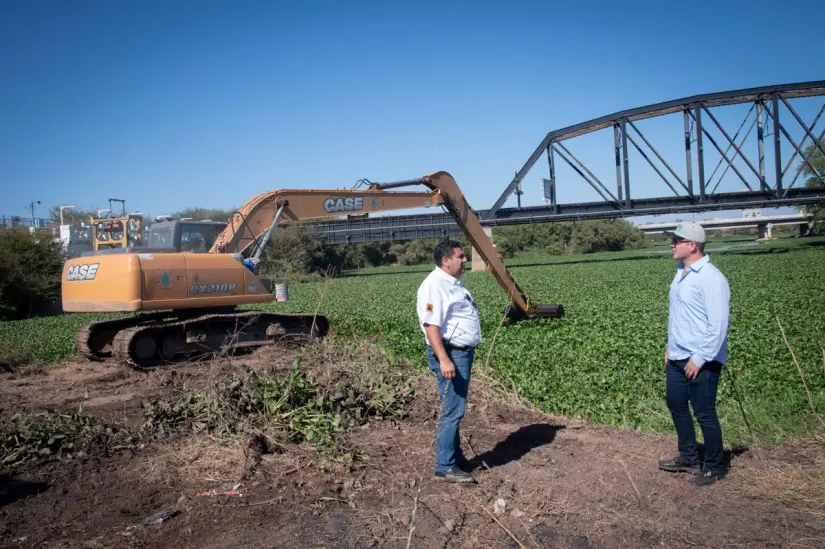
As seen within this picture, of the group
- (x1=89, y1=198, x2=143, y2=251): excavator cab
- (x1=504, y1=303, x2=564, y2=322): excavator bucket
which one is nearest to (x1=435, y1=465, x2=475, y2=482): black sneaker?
(x1=504, y1=303, x2=564, y2=322): excavator bucket

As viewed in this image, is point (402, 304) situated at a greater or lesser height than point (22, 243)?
lesser

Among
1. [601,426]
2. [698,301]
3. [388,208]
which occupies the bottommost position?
[601,426]

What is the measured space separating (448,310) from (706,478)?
7.51 ft

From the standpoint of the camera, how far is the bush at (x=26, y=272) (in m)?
24.0

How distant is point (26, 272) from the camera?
24.9 metres

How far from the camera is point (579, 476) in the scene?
16.3ft

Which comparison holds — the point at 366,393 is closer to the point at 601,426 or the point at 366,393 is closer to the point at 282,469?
the point at 282,469

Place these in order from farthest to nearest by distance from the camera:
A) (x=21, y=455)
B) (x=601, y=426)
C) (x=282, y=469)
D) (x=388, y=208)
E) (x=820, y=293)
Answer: (x=820, y=293)
(x=388, y=208)
(x=601, y=426)
(x=21, y=455)
(x=282, y=469)

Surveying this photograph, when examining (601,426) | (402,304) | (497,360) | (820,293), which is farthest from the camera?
(402,304)

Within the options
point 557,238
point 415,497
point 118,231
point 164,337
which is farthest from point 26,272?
point 557,238

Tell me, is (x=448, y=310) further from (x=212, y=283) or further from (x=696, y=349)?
(x=212, y=283)

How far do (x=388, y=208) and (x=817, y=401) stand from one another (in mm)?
8342

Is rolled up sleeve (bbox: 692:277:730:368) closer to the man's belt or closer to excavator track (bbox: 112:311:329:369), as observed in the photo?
the man's belt

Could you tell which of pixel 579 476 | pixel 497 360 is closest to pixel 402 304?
pixel 497 360
